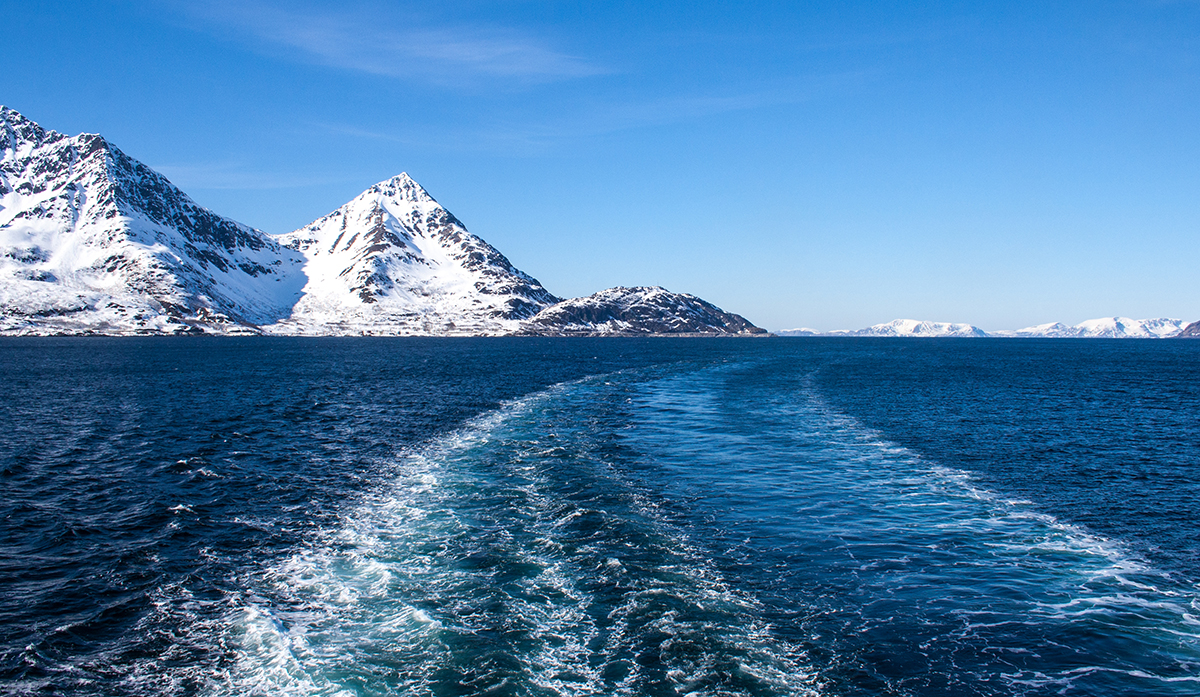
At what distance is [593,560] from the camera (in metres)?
24.6

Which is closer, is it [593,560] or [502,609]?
[502,609]

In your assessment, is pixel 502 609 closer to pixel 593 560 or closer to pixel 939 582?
pixel 593 560

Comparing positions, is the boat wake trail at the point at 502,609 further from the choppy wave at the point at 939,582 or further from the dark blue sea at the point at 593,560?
the choppy wave at the point at 939,582

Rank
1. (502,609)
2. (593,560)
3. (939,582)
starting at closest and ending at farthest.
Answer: (502,609)
(939,582)
(593,560)

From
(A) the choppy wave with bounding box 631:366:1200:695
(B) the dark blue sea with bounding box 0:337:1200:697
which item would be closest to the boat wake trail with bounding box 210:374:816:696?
(B) the dark blue sea with bounding box 0:337:1200:697

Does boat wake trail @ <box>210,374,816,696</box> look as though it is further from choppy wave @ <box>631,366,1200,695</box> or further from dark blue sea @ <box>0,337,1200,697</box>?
choppy wave @ <box>631,366,1200,695</box>

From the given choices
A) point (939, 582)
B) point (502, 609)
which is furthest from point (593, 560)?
point (939, 582)

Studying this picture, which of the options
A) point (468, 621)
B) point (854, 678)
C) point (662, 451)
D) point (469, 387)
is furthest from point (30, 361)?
point (854, 678)

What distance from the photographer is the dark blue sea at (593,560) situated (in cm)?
1708

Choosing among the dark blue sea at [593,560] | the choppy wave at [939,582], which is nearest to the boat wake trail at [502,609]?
the dark blue sea at [593,560]

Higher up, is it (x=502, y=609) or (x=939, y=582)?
(x=939, y=582)

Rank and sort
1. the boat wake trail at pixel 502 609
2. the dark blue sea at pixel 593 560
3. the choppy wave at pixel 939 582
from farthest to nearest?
the choppy wave at pixel 939 582 → the dark blue sea at pixel 593 560 → the boat wake trail at pixel 502 609

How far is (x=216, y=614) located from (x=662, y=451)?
31.4m

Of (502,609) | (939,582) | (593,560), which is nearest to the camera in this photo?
(502,609)
